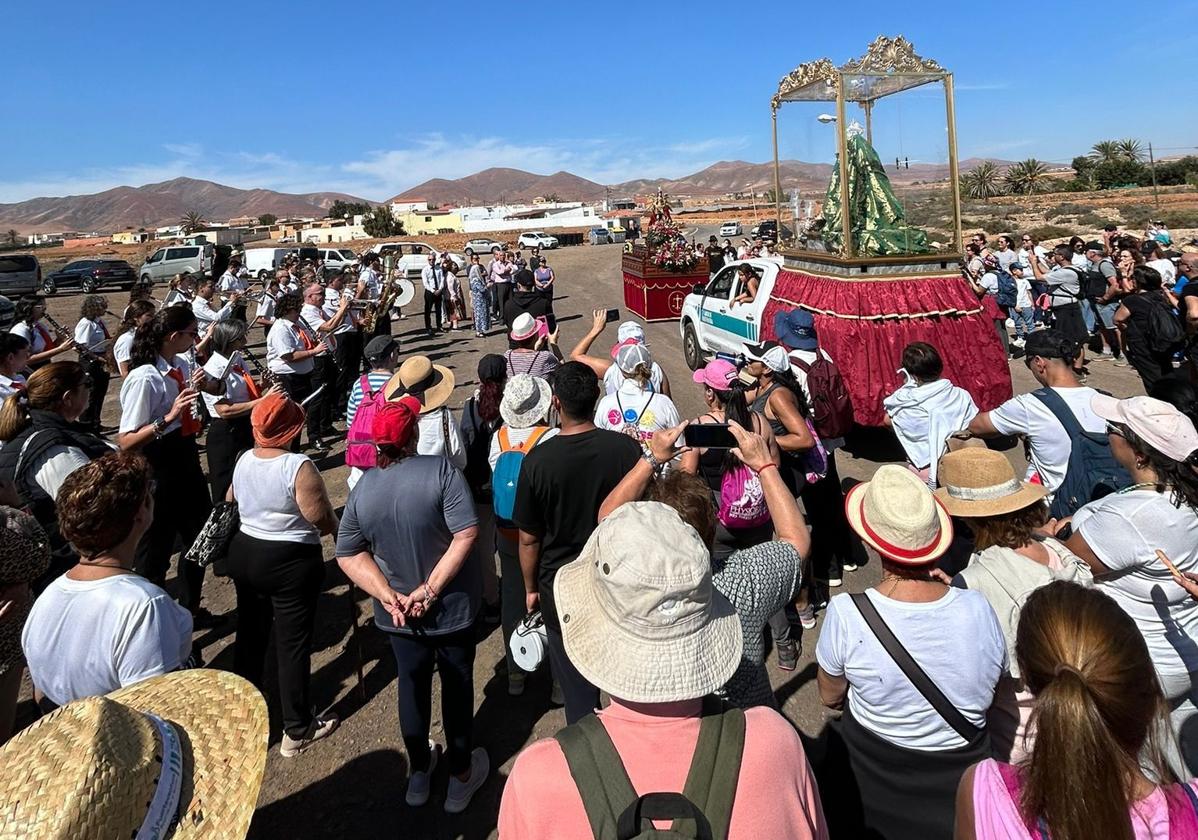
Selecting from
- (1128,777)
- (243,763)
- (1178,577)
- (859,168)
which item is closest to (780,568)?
(1128,777)

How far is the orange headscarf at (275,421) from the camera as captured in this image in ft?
10.0

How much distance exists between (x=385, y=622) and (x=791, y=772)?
2.04 meters

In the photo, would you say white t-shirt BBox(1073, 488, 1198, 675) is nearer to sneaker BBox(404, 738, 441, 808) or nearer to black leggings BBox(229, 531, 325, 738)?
sneaker BBox(404, 738, 441, 808)

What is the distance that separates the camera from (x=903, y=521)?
189cm

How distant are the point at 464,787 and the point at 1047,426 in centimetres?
310

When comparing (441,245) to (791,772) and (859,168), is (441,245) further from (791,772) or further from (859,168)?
(791,772)

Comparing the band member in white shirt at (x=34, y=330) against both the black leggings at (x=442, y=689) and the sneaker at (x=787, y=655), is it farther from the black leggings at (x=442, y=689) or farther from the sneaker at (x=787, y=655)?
the sneaker at (x=787, y=655)

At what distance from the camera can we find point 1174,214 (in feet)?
116

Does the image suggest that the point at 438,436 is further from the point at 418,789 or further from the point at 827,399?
the point at 827,399

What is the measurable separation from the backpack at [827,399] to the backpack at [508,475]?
194 cm

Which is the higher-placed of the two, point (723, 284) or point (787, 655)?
point (723, 284)

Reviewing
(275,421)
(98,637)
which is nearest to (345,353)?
(275,421)

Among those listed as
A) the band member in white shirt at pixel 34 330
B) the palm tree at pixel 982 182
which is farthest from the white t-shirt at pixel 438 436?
the palm tree at pixel 982 182

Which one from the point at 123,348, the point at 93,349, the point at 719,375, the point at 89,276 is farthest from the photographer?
the point at 89,276
